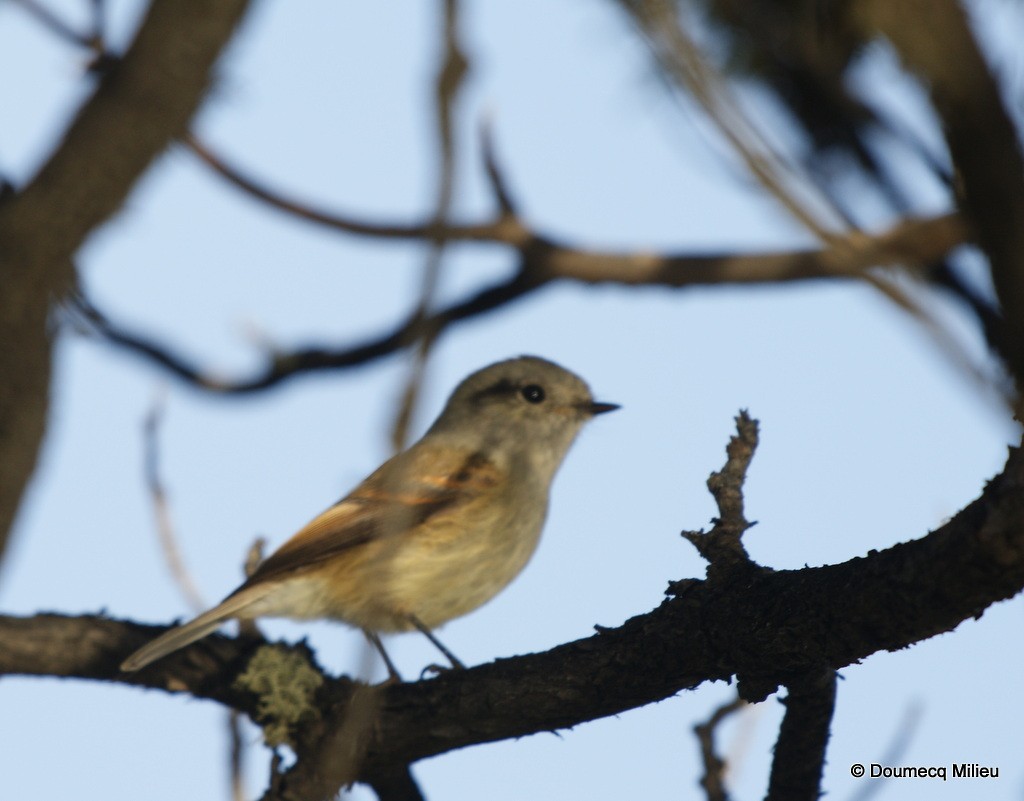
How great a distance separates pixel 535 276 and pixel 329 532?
1.60 meters

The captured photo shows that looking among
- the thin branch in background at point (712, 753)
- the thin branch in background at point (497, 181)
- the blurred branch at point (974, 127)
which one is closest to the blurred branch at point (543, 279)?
the thin branch in background at point (497, 181)

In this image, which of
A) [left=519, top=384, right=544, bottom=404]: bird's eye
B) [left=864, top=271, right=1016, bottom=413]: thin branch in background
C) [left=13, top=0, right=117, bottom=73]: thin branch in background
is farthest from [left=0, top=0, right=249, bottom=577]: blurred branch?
[left=519, top=384, right=544, bottom=404]: bird's eye

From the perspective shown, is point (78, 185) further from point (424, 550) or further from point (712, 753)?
point (424, 550)

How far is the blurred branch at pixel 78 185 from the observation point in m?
3.35

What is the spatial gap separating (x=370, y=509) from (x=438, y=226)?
4.59 metres

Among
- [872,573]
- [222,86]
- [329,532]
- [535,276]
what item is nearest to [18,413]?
[222,86]

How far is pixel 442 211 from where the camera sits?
5.00 ft

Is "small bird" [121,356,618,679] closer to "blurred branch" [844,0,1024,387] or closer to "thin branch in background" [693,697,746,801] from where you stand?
"thin branch in background" [693,697,746,801]

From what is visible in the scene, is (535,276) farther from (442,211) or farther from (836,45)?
(442,211)

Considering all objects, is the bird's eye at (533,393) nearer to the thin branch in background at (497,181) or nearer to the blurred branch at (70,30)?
the thin branch in background at (497,181)

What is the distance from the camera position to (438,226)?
155 centimetres

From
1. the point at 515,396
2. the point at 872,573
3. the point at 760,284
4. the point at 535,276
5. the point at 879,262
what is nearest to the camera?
the point at 879,262

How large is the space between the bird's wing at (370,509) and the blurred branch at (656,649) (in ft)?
2.70

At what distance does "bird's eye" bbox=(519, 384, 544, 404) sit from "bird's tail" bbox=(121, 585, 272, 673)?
2416 millimetres
